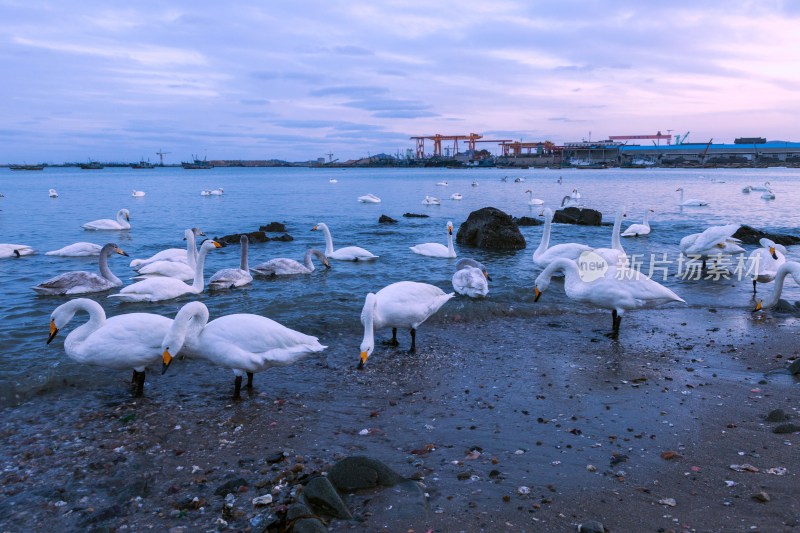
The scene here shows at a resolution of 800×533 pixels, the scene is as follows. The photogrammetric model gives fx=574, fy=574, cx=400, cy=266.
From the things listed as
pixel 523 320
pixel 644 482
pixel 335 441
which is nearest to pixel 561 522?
pixel 644 482

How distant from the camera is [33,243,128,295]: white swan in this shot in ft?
38.0

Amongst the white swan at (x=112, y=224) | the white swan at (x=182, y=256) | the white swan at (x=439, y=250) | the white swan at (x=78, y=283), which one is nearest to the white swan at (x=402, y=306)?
the white swan at (x=78, y=283)

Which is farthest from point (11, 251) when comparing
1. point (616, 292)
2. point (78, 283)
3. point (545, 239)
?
point (616, 292)

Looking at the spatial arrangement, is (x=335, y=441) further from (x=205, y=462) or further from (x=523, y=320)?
(x=523, y=320)

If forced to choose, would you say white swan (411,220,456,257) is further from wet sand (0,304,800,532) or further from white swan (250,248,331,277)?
wet sand (0,304,800,532)

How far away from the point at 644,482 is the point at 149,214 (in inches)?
1336

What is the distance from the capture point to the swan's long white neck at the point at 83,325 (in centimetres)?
636

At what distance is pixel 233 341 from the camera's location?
241 inches

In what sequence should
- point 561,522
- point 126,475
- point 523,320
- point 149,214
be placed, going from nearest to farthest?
1. point 561,522
2. point 126,475
3. point 523,320
4. point 149,214

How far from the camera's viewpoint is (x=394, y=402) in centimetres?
616

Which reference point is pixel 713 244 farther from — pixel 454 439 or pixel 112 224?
pixel 112 224

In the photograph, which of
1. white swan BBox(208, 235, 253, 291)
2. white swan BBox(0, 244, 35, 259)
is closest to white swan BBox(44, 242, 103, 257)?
white swan BBox(0, 244, 35, 259)

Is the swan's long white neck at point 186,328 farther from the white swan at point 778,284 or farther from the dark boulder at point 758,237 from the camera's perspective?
the dark boulder at point 758,237

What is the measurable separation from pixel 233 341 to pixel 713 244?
12279 millimetres
